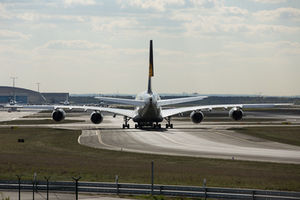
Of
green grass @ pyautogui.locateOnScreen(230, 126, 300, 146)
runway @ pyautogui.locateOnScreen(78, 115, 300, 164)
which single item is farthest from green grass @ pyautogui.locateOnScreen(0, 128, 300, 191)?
green grass @ pyautogui.locateOnScreen(230, 126, 300, 146)

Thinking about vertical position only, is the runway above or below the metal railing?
above

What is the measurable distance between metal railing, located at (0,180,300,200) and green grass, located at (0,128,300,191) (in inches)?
173

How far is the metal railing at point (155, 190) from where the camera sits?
34.0 m

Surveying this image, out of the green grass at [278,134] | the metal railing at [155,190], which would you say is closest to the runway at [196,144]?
the green grass at [278,134]

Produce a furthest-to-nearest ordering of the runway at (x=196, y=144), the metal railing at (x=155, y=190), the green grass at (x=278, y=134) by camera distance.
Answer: the green grass at (x=278, y=134) < the runway at (x=196, y=144) < the metal railing at (x=155, y=190)

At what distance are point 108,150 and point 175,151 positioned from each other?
7576mm

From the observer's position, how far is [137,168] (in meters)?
48.7

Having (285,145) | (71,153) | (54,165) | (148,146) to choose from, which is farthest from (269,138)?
(54,165)

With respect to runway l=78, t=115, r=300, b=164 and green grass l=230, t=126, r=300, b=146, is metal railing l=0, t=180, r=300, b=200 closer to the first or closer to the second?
runway l=78, t=115, r=300, b=164

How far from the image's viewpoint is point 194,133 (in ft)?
293

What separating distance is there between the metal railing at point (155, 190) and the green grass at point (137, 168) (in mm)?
4404

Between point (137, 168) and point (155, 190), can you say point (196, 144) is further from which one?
point (155, 190)

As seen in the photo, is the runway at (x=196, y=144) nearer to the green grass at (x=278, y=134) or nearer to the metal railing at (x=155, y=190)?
the green grass at (x=278, y=134)

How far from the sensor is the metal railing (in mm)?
34000
